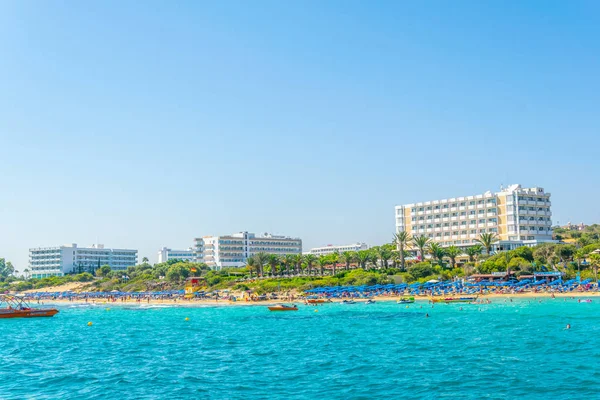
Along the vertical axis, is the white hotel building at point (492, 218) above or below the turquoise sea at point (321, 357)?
above

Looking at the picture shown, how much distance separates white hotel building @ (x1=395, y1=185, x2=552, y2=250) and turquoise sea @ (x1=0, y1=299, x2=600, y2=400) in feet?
209

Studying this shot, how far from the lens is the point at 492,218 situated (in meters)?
142

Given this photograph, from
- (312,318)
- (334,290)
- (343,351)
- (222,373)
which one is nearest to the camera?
(222,373)

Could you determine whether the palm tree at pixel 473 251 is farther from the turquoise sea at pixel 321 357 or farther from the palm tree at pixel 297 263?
the turquoise sea at pixel 321 357

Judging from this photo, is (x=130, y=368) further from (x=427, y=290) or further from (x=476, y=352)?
(x=427, y=290)

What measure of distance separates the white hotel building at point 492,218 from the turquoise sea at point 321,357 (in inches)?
2506

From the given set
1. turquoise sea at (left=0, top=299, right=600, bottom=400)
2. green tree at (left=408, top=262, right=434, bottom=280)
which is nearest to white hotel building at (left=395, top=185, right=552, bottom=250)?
green tree at (left=408, top=262, right=434, bottom=280)

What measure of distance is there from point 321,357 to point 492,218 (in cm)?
10797

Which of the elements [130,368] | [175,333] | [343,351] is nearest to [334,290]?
[175,333]

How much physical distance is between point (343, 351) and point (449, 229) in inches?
4260

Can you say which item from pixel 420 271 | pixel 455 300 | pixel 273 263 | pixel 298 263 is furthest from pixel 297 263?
pixel 455 300

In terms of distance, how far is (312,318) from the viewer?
246 feet

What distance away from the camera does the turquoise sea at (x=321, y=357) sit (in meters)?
32.0

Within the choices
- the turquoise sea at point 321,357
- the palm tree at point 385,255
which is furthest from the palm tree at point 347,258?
the turquoise sea at point 321,357
